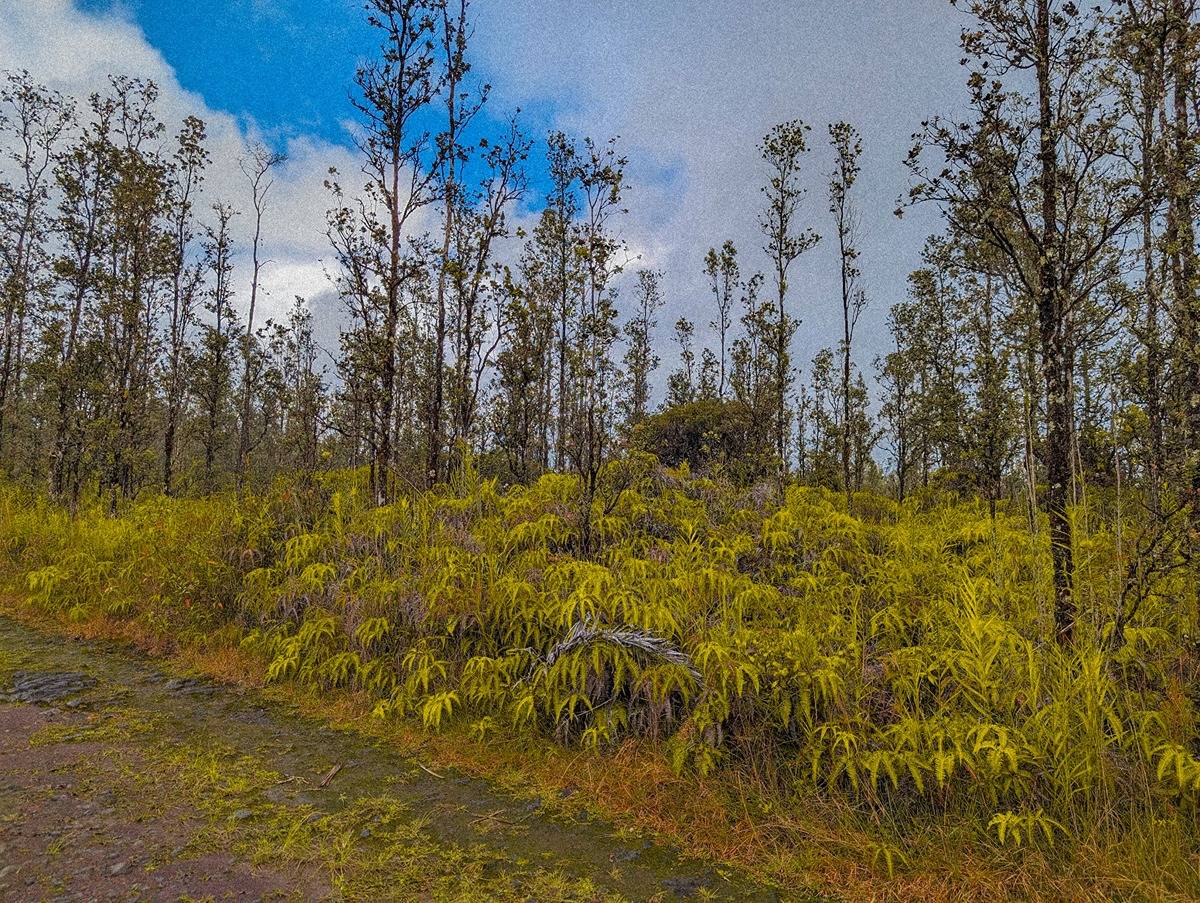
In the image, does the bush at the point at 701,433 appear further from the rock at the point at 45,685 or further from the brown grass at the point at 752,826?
the rock at the point at 45,685

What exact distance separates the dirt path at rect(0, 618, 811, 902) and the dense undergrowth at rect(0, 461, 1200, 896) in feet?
2.33

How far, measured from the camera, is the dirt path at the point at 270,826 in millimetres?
2805

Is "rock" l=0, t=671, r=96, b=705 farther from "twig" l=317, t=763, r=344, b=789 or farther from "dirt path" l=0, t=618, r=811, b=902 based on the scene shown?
"twig" l=317, t=763, r=344, b=789

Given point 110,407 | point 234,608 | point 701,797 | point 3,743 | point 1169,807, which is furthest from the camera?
point 110,407

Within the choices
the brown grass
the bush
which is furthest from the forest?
the bush

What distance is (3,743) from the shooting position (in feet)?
13.9

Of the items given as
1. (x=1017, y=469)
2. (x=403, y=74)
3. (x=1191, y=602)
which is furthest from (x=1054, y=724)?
(x=403, y=74)

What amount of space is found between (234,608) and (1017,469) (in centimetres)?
1333

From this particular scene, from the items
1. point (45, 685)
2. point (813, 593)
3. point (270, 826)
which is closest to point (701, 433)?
point (813, 593)

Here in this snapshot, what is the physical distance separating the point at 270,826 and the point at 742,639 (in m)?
3.20

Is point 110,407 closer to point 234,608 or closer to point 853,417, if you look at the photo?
point 234,608

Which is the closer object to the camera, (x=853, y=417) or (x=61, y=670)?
(x=61, y=670)

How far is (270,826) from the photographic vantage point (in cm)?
329

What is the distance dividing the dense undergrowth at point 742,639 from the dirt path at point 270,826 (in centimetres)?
71
